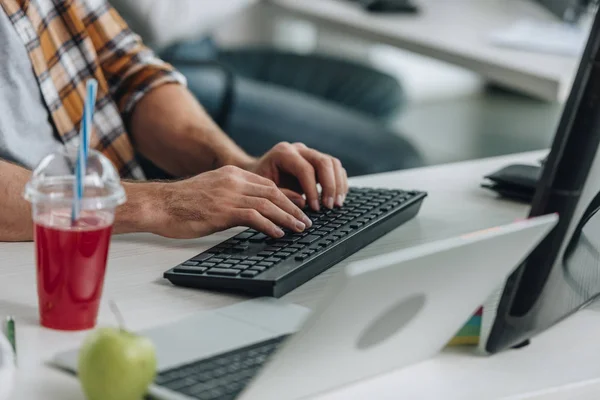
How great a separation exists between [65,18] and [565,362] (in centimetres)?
96

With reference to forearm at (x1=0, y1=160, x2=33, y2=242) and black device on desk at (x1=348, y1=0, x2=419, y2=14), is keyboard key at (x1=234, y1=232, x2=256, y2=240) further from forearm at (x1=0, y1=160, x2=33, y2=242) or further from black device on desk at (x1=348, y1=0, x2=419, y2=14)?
black device on desk at (x1=348, y1=0, x2=419, y2=14)

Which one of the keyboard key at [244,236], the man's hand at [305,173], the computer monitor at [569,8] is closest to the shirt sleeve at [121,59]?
the man's hand at [305,173]

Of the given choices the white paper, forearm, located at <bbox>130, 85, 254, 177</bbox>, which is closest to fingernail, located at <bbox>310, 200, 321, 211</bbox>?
forearm, located at <bbox>130, 85, 254, 177</bbox>

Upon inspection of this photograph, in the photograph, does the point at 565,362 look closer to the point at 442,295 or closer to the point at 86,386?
the point at 442,295

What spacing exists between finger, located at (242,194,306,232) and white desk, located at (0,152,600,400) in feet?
0.18

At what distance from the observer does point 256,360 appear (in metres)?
0.79

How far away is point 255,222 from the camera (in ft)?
3.53

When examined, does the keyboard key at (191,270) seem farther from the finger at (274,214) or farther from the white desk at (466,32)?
the white desk at (466,32)

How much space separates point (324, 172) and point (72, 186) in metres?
0.43

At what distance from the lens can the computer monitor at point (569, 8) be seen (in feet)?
8.92

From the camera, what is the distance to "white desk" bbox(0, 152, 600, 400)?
2.59ft

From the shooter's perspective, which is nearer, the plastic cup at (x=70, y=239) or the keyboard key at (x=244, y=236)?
the plastic cup at (x=70, y=239)

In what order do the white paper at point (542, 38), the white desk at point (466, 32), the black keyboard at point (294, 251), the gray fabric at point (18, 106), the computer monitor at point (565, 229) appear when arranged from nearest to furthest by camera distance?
the computer monitor at point (565, 229)
the black keyboard at point (294, 251)
the gray fabric at point (18, 106)
the white desk at point (466, 32)
the white paper at point (542, 38)

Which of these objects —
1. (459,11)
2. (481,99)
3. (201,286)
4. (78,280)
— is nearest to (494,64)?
(459,11)
